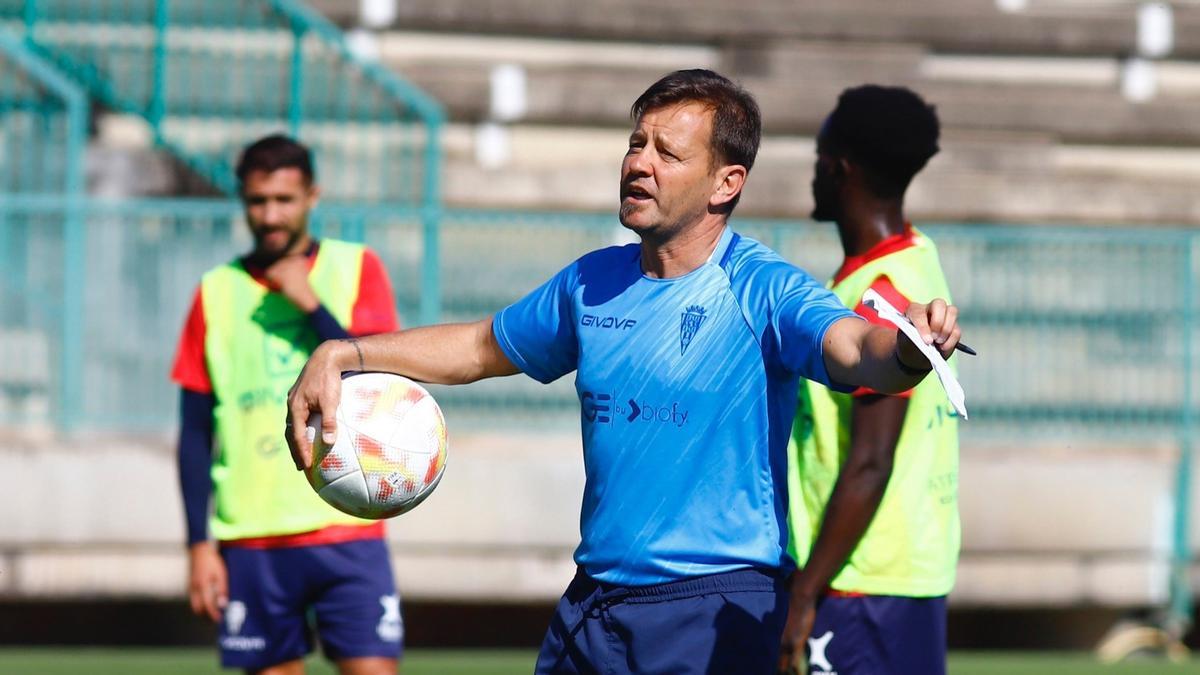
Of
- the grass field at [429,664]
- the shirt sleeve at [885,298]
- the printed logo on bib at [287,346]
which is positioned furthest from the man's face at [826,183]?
the grass field at [429,664]

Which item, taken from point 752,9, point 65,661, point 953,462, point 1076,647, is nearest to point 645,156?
point 953,462

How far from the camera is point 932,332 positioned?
3033 millimetres

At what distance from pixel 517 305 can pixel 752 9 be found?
35.1 feet

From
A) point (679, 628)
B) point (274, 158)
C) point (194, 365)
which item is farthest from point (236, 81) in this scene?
point (679, 628)

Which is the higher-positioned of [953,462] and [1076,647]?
[953,462]

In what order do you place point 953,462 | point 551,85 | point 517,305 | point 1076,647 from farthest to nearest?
point 551,85 < point 1076,647 < point 953,462 < point 517,305

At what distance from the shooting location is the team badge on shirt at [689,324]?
11.8ft

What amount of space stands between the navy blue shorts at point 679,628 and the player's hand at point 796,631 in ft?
1.47

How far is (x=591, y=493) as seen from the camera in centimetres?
372

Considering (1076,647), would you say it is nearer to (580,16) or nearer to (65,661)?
(65,661)

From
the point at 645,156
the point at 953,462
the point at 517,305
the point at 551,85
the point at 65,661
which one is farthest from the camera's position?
the point at 551,85

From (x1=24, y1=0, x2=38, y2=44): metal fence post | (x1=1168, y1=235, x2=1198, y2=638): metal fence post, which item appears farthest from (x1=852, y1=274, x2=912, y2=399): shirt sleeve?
(x1=24, y1=0, x2=38, y2=44): metal fence post

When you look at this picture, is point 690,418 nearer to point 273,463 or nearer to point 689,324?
point 689,324

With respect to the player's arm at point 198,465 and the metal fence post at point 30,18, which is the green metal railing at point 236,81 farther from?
the player's arm at point 198,465
